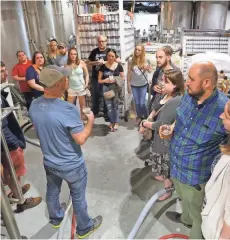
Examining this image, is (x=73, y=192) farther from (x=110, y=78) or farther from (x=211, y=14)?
(x=211, y=14)

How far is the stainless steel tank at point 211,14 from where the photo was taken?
5.99 meters

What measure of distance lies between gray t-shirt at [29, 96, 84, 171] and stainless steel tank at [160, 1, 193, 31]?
5.35 metres

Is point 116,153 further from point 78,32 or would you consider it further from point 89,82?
point 78,32

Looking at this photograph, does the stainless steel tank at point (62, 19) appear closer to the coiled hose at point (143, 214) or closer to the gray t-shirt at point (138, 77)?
the gray t-shirt at point (138, 77)

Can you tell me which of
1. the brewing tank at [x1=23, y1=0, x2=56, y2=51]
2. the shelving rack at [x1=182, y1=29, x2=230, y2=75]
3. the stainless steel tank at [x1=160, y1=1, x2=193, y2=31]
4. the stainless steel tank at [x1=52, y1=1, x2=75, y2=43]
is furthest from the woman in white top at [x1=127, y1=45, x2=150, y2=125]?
the stainless steel tank at [x1=52, y1=1, x2=75, y2=43]

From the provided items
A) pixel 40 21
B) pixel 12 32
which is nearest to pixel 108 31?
pixel 12 32

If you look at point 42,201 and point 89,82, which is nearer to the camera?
point 42,201

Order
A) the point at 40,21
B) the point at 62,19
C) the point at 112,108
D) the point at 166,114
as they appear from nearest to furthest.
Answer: the point at 166,114, the point at 112,108, the point at 40,21, the point at 62,19

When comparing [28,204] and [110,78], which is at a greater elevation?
[110,78]

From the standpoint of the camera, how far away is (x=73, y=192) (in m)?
1.83

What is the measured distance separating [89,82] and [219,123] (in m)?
3.37

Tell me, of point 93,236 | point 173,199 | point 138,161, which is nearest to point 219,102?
point 173,199

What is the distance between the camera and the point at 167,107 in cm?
192

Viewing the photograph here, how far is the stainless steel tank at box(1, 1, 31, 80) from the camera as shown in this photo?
15.2 feet
